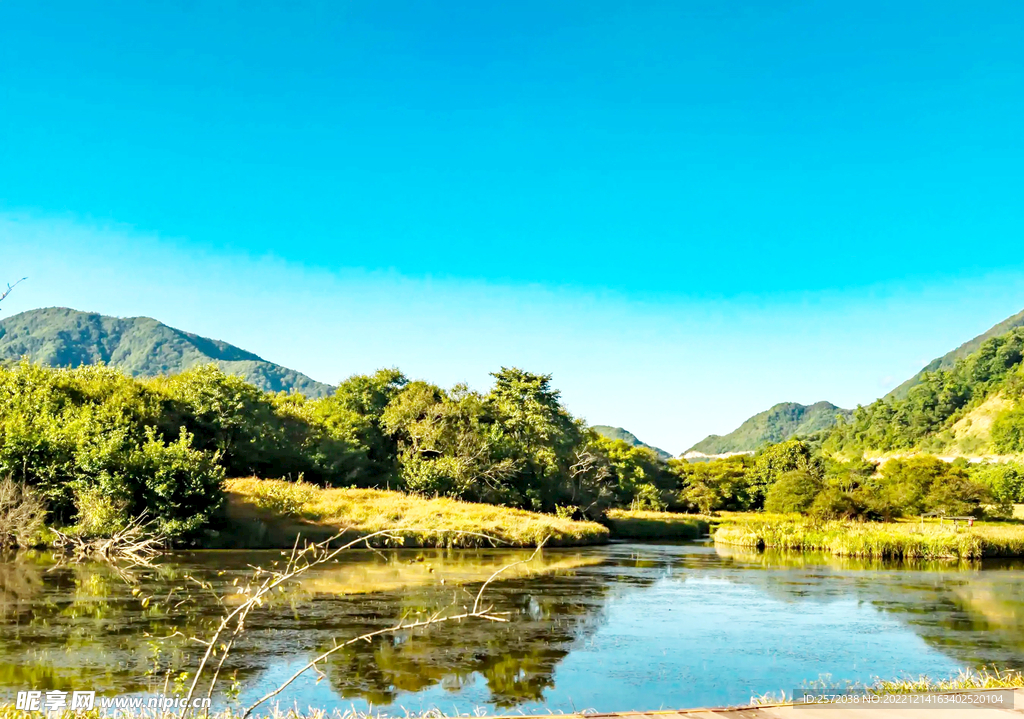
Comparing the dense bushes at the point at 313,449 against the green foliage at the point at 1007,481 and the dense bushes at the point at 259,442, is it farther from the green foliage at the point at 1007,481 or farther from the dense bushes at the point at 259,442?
the green foliage at the point at 1007,481

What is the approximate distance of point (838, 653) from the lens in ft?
50.3

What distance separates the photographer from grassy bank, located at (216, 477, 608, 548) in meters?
36.3

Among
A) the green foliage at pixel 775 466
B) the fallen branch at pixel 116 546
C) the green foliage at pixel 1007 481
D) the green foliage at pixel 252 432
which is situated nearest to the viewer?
the fallen branch at pixel 116 546

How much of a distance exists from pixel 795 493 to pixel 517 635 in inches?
1996

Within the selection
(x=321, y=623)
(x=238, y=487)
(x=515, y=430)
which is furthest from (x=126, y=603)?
(x=515, y=430)

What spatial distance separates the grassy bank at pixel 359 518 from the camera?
36.3 m

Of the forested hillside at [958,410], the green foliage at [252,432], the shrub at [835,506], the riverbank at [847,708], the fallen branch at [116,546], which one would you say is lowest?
the shrub at [835,506]

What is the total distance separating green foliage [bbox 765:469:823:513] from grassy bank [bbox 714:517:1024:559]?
11.7 m

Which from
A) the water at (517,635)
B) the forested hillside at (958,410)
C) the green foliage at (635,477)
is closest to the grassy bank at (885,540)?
the water at (517,635)

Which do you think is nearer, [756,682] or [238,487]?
[756,682]

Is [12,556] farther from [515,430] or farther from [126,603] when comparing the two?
[515,430]

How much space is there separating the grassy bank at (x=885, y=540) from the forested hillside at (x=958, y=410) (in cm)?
11916

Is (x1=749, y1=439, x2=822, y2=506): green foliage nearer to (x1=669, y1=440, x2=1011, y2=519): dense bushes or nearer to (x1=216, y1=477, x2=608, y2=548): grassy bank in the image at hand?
(x1=669, y1=440, x2=1011, y2=519): dense bushes

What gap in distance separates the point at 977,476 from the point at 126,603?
107394 millimetres
